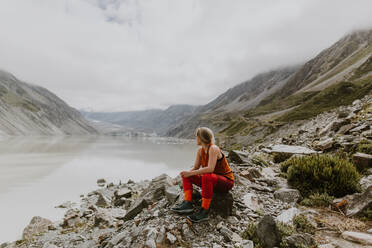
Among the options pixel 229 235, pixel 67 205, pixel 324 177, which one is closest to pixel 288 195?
pixel 324 177

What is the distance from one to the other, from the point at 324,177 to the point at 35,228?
16582 millimetres

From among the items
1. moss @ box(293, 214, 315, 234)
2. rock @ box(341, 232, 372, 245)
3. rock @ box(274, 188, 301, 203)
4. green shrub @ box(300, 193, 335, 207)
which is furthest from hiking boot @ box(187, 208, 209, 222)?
green shrub @ box(300, 193, 335, 207)


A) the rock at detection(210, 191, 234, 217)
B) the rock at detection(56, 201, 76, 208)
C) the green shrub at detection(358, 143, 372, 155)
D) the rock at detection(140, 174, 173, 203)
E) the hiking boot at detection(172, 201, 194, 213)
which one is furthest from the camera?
the rock at detection(56, 201, 76, 208)

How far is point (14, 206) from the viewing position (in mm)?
19141

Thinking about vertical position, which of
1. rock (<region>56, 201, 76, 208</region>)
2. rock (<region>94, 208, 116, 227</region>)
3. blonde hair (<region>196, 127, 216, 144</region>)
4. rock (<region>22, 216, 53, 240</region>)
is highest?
blonde hair (<region>196, 127, 216, 144</region>)

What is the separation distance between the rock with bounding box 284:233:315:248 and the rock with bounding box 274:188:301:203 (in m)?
2.78

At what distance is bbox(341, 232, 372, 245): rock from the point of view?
4562mm

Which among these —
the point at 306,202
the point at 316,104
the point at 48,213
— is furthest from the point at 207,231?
the point at 316,104

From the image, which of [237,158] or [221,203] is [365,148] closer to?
[237,158]

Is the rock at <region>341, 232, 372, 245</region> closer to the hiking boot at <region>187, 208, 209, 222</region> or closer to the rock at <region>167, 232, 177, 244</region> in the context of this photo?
the hiking boot at <region>187, 208, 209, 222</region>

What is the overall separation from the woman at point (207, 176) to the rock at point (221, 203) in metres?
0.27

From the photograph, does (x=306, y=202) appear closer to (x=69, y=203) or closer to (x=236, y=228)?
(x=236, y=228)

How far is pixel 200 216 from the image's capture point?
5.72 metres

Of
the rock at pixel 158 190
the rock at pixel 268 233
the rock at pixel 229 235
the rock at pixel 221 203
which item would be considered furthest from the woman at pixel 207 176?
the rock at pixel 158 190
